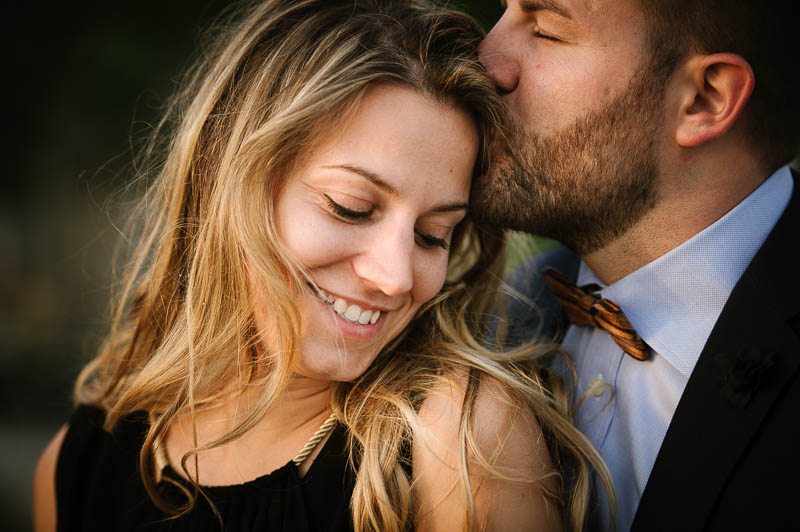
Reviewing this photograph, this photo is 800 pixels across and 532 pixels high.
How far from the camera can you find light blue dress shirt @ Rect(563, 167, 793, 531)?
206 centimetres

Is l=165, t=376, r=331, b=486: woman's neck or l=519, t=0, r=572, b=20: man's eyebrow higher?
l=519, t=0, r=572, b=20: man's eyebrow

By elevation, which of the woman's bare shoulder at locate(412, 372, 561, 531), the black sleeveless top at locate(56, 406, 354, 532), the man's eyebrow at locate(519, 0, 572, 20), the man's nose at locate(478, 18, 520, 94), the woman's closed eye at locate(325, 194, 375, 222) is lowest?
the black sleeveless top at locate(56, 406, 354, 532)

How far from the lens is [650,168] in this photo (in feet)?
7.43

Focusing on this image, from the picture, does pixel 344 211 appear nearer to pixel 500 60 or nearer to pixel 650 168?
pixel 500 60

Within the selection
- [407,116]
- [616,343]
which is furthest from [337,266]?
[616,343]

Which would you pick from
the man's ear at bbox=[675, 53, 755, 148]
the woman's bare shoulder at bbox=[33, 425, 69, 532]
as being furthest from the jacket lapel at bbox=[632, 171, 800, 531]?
the woman's bare shoulder at bbox=[33, 425, 69, 532]

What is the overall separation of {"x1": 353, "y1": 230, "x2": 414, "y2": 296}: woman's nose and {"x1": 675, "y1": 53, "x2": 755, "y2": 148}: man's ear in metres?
1.15

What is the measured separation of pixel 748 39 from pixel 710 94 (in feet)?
0.72

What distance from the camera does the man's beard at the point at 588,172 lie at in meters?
2.21

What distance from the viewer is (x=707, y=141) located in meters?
2.23

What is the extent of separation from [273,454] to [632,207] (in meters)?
1.56

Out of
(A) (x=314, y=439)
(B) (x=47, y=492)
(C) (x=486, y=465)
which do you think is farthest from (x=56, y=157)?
(C) (x=486, y=465)

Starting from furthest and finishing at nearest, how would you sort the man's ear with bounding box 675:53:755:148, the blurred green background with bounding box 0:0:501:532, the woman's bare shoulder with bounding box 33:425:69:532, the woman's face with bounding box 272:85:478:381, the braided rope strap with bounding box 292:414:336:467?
the blurred green background with bounding box 0:0:501:532 → the woman's bare shoulder with bounding box 33:425:69:532 → the man's ear with bounding box 675:53:755:148 → the braided rope strap with bounding box 292:414:336:467 → the woman's face with bounding box 272:85:478:381

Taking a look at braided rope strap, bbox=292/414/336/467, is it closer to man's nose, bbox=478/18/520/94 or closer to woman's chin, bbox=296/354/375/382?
woman's chin, bbox=296/354/375/382
